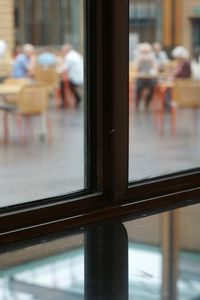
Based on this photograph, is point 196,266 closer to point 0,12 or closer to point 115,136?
point 115,136

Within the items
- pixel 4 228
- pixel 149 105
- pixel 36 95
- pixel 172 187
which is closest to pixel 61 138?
pixel 36 95

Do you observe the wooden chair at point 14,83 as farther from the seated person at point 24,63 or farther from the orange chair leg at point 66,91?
the orange chair leg at point 66,91

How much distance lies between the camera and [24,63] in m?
7.29

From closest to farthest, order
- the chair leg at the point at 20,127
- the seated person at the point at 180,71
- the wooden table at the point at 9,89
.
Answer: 1. the wooden table at the point at 9,89
2. the chair leg at the point at 20,127
3. the seated person at the point at 180,71

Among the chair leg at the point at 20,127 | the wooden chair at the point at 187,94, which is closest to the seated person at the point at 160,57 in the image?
the wooden chair at the point at 187,94

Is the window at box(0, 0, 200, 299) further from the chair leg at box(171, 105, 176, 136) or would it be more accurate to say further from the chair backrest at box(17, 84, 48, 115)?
the chair leg at box(171, 105, 176, 136)

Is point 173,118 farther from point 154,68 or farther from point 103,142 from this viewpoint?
point 103,142

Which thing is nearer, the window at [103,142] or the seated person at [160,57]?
the window at [103,142]

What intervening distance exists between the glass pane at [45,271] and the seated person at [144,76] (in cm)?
547

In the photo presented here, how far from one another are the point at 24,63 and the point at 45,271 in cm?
579

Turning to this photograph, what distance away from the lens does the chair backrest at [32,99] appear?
534 centimetres

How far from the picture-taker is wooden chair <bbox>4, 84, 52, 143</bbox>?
5.35 m

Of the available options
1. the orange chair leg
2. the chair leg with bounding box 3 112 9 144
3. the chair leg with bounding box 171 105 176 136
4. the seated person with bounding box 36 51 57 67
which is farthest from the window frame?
the seated person with bounding box 36 51 57 67

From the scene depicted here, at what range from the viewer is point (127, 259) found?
1794 mm
